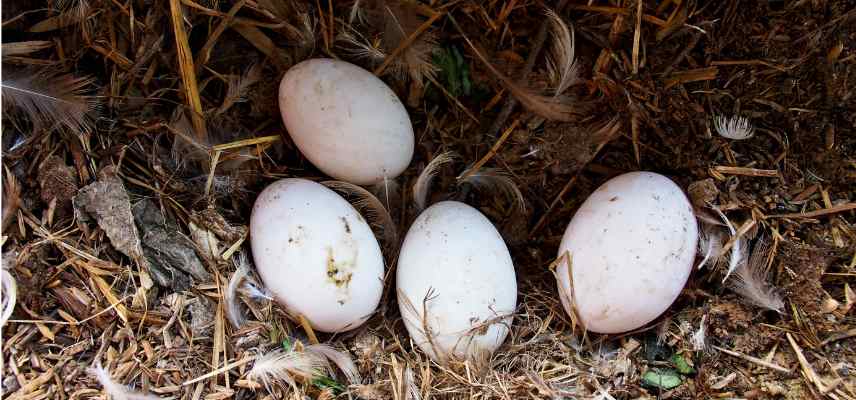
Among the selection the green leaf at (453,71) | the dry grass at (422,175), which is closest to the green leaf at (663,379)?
the dry grass at (422,175)

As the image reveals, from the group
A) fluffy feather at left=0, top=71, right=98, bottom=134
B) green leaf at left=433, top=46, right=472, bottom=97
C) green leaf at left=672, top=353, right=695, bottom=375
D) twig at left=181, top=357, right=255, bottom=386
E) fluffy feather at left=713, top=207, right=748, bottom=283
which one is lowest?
green leaf at left=672, top=353, right=695, bottom=375

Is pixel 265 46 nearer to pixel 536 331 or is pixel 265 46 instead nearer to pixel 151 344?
pixel 151 344

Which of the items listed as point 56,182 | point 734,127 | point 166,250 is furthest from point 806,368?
point 56,182

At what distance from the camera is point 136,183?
4.41 ft

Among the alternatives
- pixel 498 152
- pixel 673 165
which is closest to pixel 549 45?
pixel 498 152

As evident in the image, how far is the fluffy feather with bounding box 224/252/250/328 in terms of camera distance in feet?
4.29

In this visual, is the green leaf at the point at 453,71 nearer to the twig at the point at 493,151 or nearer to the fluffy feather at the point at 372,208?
the twig at the point at 493,151

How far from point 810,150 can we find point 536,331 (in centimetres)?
69

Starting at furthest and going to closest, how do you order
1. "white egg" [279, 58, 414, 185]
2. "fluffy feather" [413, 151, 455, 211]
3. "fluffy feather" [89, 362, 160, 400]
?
1. "fluffy feather" [413, 151, 455, 211]
2. "white egg" [279, 58, 414, 185]
3. "fluffy feather" [89, 362, 160, 400]

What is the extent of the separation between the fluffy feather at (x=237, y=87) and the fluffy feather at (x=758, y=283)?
109 cm

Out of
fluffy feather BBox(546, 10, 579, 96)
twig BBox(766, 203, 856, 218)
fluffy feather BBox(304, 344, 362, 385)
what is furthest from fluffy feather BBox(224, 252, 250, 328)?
twig BBox(766, 203, 856, 218)

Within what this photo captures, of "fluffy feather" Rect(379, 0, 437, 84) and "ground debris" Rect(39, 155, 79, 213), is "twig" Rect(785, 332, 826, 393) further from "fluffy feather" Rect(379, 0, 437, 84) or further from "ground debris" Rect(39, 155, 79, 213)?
"ground debris" Rect(39, 155, 79, 213)

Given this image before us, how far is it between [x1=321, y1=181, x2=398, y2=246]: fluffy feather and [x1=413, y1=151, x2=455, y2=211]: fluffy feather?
77mm

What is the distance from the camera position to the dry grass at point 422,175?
1.25m
